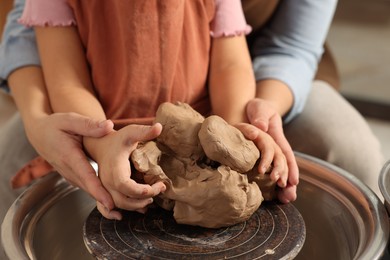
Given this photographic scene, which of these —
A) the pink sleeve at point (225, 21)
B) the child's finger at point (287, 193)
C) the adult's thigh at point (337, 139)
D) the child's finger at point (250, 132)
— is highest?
the pink sleeve at point (225, 21)

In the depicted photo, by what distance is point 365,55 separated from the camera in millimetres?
3064

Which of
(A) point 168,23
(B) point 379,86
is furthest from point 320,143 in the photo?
(B) point 379,86

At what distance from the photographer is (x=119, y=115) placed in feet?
3.56

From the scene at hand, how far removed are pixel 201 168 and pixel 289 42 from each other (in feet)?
1.86

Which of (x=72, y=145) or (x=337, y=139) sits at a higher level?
(x=72, y=145)

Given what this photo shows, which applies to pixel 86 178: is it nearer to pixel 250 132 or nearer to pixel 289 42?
pixel 250 132

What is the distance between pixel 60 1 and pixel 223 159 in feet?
1.50

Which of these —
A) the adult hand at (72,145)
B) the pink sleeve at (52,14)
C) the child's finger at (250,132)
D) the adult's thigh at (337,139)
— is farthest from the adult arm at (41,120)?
the adult's thigh at (337,139)

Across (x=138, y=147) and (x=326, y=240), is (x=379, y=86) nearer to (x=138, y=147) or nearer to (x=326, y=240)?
(x=326, y=240)

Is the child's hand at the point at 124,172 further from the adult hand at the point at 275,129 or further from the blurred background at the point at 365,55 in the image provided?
the blurred background at the point at 365,55

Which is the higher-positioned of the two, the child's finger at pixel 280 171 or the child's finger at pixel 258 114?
the child's finger at pixel 258 114

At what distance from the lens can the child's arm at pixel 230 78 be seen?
1047 millimetres

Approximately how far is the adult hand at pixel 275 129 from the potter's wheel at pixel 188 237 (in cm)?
3

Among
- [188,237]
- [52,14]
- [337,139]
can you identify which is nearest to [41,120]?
[52,14]
